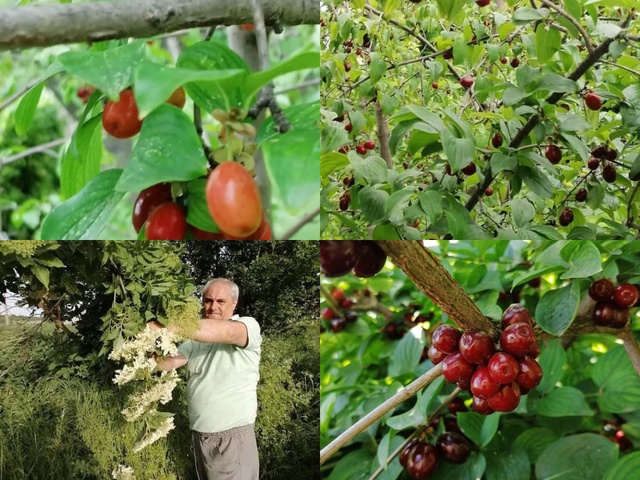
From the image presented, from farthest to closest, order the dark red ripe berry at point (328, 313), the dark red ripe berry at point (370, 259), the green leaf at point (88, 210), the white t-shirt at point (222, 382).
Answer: the dark red ripe berry at point (328, 313) → the white t-shirt at point (222, 382) → the dark red ripe berry at point (370, 259) → the green leaf at point (88, 210)

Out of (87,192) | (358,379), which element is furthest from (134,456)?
(87,192)

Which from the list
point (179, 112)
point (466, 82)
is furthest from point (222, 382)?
point (466, 82)

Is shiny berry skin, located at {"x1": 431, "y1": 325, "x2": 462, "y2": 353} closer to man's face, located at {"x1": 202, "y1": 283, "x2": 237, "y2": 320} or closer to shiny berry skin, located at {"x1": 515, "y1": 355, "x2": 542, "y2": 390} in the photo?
shiny berry skin, located at {"x1": 515, "y1": 355, "x2": 542, "y2": 390}

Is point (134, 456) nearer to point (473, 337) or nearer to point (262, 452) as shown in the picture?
point (262, 452)

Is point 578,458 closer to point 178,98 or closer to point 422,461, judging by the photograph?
point 422,461

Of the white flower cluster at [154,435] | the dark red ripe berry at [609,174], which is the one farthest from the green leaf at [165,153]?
the dark red ripe berry at [609,174]

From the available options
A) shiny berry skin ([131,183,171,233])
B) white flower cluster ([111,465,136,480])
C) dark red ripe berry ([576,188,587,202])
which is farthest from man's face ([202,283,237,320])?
dark red ripe berry ([576,188,587,202])

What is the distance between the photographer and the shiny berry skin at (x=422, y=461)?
0.92m

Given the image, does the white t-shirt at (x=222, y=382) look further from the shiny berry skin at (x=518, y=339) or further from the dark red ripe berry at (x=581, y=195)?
the dark red ripe berry at (x=581, y=195)

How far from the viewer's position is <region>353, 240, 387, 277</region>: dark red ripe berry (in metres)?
0.81

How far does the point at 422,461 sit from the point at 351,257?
0.97 ft

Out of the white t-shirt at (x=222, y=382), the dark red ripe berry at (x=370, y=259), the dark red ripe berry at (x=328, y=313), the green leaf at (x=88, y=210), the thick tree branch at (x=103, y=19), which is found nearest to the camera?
the thick tree branch at (x=103, y=19)

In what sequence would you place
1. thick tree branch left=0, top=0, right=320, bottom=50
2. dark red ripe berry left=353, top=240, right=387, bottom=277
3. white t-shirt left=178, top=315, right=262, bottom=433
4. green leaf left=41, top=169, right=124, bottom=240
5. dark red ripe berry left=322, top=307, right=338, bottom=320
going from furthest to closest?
dark red ripe berry left=322, top=307, right=338, bottom=320 < white t-shirt left=178, top=315, right=262, bottom=433 < dark red ripe berry left=353, top=240, right=387, bottom=277 < green leaf left=41, top=169, right=124, bottom=240 < thick tree branch left=0, top=0, right=320, bottom=50

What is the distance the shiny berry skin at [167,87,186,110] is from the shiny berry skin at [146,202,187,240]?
9 cm
